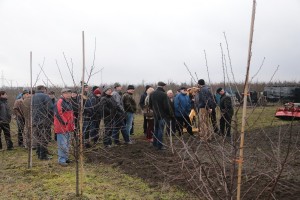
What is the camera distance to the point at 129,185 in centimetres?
676

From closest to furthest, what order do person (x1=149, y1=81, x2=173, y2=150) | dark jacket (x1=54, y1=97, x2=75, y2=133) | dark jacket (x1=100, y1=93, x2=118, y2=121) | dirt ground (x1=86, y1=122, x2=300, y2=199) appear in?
dirt ground (x1=86, y1=122, x2=300, y2=199), dark jacket (x1=54, y1=97, x2=75, y2=133), person (x1=149, y1=81, x2=173, y2=150), dark jacket (x1=100, y1=93, x2=118, y2=121)

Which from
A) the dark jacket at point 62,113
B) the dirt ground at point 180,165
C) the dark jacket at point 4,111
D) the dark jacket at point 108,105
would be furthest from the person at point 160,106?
the dark jacket at point 4,111

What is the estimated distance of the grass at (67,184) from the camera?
616 centimetres

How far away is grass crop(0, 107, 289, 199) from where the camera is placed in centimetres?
616

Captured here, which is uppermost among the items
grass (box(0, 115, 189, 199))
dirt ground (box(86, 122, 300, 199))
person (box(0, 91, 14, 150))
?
person (box(0, 91, 14, 150))

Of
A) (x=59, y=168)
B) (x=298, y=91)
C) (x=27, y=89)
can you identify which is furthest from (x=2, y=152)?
(x=298, y=91)

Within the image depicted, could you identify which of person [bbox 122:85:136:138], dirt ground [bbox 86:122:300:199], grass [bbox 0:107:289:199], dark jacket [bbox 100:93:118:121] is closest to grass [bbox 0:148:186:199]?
grass [bbox 0:107:289:199]

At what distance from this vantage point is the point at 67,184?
688 cm

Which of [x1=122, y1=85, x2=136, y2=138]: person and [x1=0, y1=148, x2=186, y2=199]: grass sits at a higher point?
[x1=122, y1=85, x2=136, y2=138]: person

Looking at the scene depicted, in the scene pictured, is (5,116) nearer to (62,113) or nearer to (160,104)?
(62,113)

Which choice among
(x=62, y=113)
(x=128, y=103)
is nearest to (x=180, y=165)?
(x=62, y=113)

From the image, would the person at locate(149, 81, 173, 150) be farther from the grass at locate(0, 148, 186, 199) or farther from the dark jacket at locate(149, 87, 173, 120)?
the grass at locate(0, 148, 186, 199)

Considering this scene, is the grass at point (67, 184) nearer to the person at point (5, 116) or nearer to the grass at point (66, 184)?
the grass at point (66, 184)

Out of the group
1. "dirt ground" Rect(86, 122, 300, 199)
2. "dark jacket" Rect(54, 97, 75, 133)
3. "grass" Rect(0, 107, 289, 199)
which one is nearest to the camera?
"dirt ground" Rect(86, 122, 300, 199)
